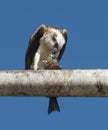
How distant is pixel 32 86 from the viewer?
5.63 m

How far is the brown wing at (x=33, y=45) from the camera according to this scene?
12.8 m

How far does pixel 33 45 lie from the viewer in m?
13.0

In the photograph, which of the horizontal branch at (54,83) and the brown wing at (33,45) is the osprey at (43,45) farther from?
the horizontal branch at (54,83)

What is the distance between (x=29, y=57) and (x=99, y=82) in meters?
7.34

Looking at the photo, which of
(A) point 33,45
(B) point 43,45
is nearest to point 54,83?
(B) point 43,45

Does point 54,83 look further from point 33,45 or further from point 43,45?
point 33,45

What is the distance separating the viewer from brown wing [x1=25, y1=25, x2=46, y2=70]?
1276 centimetres

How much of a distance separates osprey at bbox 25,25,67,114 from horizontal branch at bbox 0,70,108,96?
657 cm
